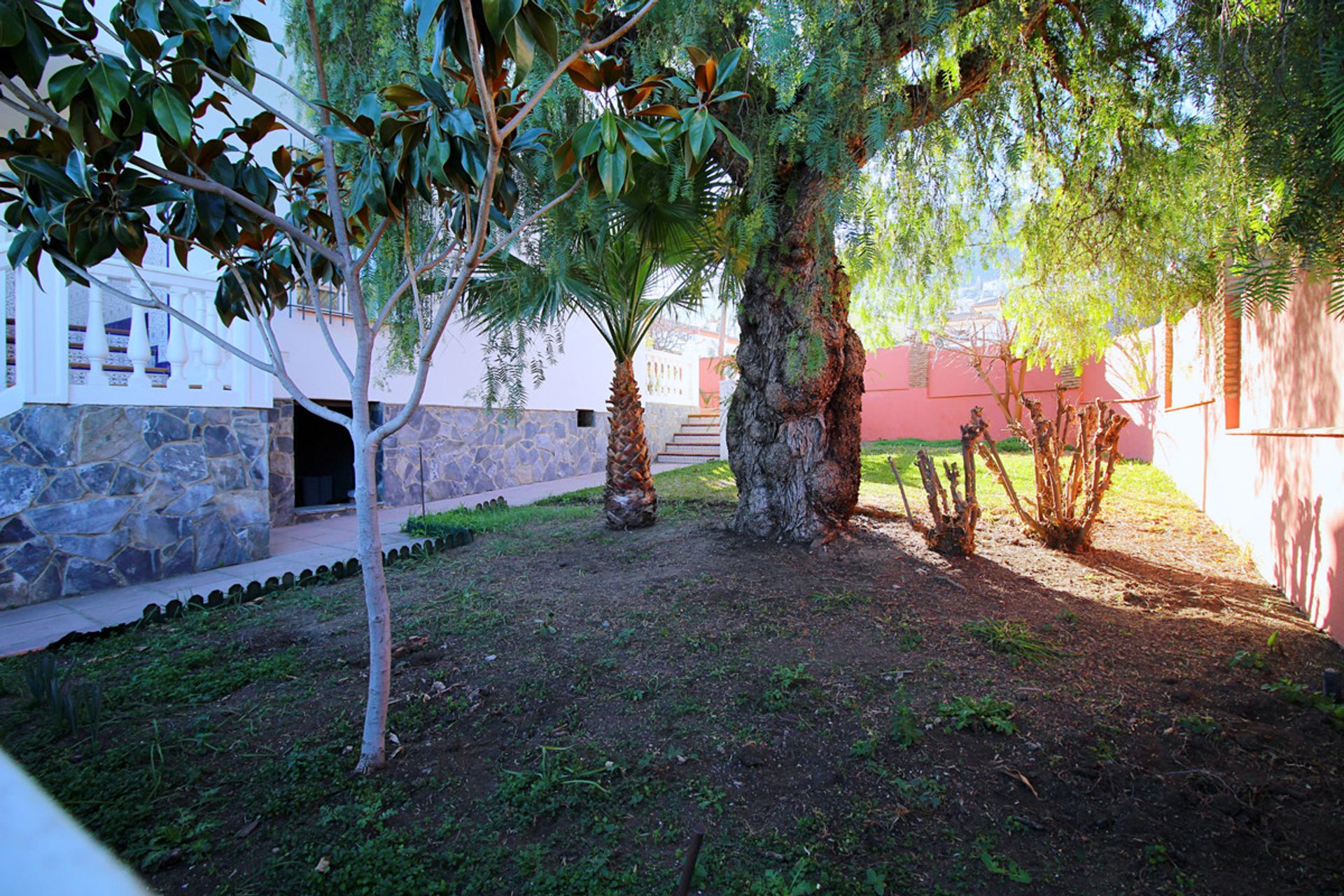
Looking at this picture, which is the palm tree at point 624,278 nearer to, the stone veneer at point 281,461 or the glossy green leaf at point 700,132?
the glossy green leaf at point 700,132

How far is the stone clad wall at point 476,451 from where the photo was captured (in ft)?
24.7

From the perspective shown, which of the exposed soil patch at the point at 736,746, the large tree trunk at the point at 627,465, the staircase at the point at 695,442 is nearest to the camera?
the exposed soil patch at the point at 736,746

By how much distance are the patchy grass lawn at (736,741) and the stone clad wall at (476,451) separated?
378 cm

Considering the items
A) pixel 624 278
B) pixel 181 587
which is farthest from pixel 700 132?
pixel 181 587

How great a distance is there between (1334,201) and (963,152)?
2.67m

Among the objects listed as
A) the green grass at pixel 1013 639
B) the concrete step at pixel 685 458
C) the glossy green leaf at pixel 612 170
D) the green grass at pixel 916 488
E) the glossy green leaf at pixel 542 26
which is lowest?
the green grass at pixel 1013 639

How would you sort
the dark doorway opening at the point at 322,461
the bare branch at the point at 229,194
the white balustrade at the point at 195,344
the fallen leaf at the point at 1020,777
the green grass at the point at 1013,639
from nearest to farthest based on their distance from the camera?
the bare branch at the point at 229,194, the fallen leaf at the point at 1020,777, the green grass at the point at 1013,639, the white balustrade at the point at 195,344, the dark doorway opening at the point at 322,461

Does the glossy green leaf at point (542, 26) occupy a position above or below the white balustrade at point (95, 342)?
above

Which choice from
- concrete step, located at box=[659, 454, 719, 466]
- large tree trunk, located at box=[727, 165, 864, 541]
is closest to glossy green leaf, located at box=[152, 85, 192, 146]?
large tree trunk, located at box=[727, 165, 864, 541]

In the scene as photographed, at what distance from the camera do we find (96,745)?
2.21 m

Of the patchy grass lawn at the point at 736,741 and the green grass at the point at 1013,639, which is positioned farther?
the green grass at the point at 1013,639

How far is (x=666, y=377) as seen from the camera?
40.5 ft

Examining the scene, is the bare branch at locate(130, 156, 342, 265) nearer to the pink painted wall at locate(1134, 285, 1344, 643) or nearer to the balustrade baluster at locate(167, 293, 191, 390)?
the balustrade baluster at locate(167, 293, 191, 390)

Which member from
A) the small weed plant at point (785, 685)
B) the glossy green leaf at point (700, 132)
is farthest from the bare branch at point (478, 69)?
the small weed plant at point (785, 685)
